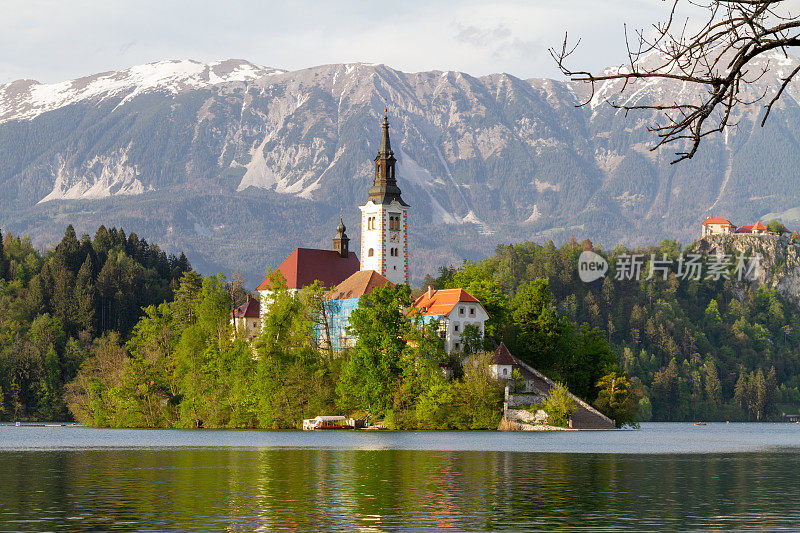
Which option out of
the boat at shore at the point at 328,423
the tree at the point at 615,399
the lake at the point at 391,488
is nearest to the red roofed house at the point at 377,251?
the boat at shore at the point at 328,423

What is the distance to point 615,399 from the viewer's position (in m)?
133

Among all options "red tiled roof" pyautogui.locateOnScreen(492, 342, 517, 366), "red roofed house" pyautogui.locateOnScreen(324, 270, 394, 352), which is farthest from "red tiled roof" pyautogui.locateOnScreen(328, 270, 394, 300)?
"red tiled roof" pyautogui.locateOnScreen(492, 342, 517, 366)

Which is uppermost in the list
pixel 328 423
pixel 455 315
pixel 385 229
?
pixel 385 229

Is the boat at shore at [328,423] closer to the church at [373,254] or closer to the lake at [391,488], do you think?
the church at [373,254]

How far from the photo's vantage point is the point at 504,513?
126ft

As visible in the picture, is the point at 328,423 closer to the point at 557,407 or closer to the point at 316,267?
the point at 557,407

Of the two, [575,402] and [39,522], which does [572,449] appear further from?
[39,522]

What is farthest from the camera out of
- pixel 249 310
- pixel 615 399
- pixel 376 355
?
pixel 249 310

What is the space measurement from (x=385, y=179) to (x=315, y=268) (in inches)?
644

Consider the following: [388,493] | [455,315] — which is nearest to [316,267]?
[455,315]

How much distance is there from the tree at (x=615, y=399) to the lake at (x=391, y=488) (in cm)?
4226

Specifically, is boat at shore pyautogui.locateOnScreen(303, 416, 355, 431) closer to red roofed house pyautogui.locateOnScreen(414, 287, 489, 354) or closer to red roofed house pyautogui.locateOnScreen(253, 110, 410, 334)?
red roofed house pyautogui.locateOnScreen(414, 287, 489, 354)

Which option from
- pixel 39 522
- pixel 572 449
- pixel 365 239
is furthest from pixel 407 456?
pixel 365 239

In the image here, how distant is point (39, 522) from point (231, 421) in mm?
100891
